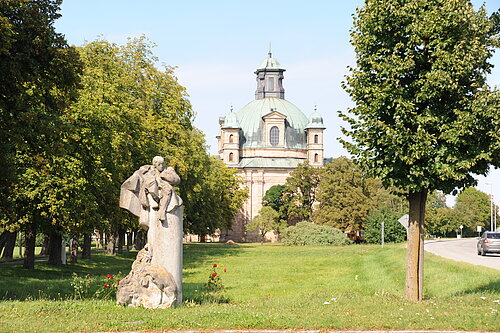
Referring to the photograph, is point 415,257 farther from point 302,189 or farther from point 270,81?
point 270,81

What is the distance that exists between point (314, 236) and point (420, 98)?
56.0 metres

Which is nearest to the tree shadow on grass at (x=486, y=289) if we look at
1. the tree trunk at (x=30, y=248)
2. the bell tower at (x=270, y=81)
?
the tree trunk at (x=30, y=248)

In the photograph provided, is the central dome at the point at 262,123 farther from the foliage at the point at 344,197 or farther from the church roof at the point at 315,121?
the foliage at the point at 344,197

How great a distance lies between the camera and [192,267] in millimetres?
33406

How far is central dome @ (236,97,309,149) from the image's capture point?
120062 mm

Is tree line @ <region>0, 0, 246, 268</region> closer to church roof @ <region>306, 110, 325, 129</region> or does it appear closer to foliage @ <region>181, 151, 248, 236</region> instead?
foliage @ <region>181, 151, 248, 236</region>

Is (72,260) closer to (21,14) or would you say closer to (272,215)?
(21,14)

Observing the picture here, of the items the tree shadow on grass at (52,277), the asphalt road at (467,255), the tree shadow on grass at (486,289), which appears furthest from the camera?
the asphalt road at (467,255)

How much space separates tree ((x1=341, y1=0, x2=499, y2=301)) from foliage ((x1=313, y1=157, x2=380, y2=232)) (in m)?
63.2

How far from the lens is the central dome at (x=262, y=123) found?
12006 centimetres

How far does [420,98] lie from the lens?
46.9 feet

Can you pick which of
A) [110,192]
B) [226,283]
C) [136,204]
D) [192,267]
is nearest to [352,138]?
[136,204]

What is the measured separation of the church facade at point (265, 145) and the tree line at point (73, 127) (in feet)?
208

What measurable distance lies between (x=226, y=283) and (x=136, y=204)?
36.2 ft
